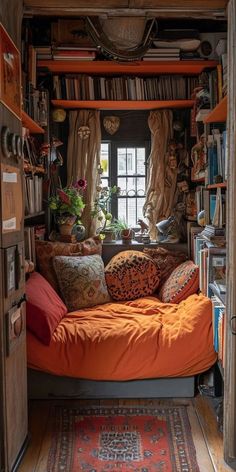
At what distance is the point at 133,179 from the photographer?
434cm

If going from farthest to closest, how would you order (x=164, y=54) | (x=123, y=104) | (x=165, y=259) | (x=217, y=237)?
(x=123, y=104)
(x=165, y=259)
(x=164, y=54)
(x=217, y=237)

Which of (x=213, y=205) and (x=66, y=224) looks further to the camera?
(x=66, y=224)

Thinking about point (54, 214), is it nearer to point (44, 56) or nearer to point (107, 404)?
point (44, 56)

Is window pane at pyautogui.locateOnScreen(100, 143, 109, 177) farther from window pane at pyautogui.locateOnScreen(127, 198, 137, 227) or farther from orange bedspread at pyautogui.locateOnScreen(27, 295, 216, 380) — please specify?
orange bedspread at pyautogui.locateOnScreen(27, 295, 216, 380)

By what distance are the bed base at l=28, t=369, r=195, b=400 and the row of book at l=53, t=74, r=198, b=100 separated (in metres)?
2.23

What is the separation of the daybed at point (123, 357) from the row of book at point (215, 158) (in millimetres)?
798

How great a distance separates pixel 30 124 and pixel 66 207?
768 millimetres

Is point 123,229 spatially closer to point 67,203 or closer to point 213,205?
point 67,203

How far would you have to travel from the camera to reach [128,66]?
3.75 metres

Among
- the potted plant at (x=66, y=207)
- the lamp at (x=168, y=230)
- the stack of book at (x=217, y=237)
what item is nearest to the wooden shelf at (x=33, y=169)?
the potted plant at (x=66, y=207)

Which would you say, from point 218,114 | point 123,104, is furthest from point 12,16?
point 123,104

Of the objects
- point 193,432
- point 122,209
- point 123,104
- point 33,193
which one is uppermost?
point 123,104

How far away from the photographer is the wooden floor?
7.44 feet

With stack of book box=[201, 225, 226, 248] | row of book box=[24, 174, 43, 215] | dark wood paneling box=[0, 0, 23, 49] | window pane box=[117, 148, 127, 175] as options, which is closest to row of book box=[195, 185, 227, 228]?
stack of book box=[201, 225, 226, 248]
